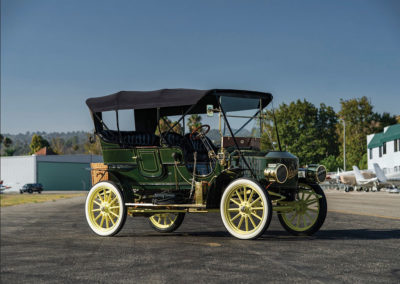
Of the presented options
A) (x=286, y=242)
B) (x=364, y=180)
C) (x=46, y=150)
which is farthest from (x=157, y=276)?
(x=46, y=150)

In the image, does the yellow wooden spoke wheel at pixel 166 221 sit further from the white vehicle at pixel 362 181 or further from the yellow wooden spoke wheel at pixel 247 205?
the white vehicle at pixel 362 181

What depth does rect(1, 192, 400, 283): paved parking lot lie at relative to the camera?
4.69 metres

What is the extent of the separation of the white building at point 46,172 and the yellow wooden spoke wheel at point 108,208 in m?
70.8

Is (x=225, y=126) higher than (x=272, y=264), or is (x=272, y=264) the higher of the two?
(x=225, y=126)

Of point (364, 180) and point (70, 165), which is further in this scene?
point (70, 165)

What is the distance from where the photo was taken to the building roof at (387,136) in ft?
166

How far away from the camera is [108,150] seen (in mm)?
9141

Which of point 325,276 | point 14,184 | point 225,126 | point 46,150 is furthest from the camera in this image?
point 46,150

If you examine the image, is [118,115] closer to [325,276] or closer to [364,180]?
[325,276]

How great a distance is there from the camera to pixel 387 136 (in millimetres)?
52406

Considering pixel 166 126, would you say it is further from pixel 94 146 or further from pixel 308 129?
pixel 94 146

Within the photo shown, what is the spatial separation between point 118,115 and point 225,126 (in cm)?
208

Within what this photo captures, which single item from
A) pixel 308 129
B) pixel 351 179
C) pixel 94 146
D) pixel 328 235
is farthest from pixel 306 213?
pixel 94 146

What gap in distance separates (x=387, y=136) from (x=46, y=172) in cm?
5503
